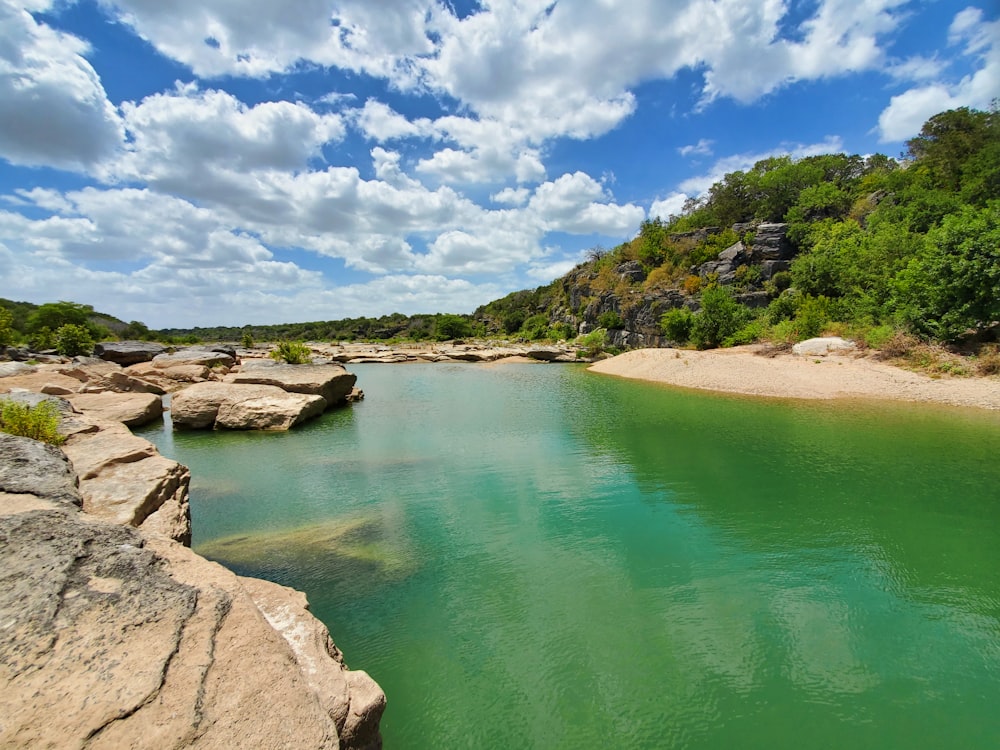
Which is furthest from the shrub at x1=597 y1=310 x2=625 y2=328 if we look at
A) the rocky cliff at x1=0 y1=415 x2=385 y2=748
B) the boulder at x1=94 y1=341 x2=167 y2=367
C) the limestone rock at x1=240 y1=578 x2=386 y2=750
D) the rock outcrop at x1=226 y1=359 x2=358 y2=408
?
the rocky cliff at x1=0 y1=415 x2=385 y2=748

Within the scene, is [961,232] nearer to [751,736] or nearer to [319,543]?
[751,736]

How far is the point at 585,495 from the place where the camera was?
1043 cm

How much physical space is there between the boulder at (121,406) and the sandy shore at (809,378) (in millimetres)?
27301

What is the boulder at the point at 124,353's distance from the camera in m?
33.2

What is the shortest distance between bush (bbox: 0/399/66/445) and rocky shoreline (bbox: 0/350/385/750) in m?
4.31

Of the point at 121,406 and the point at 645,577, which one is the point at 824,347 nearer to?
the point at 645,577

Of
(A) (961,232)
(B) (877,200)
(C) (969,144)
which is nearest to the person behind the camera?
(A) (961,232)

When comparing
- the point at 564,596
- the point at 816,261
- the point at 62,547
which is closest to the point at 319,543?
the point at 564,596

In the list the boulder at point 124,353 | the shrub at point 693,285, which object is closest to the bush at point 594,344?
the shrub at point 693,285

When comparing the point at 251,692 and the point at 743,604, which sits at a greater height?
the point at 251,692

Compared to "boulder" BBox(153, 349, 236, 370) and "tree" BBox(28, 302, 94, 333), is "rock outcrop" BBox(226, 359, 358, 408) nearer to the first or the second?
"boulder" BBox(153, 349, 236, 370)

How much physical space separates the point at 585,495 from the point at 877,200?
187 ft

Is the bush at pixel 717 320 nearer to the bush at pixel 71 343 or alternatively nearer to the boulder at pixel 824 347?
the boulder at pixel 824 347

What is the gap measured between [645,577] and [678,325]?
40.7 meters
